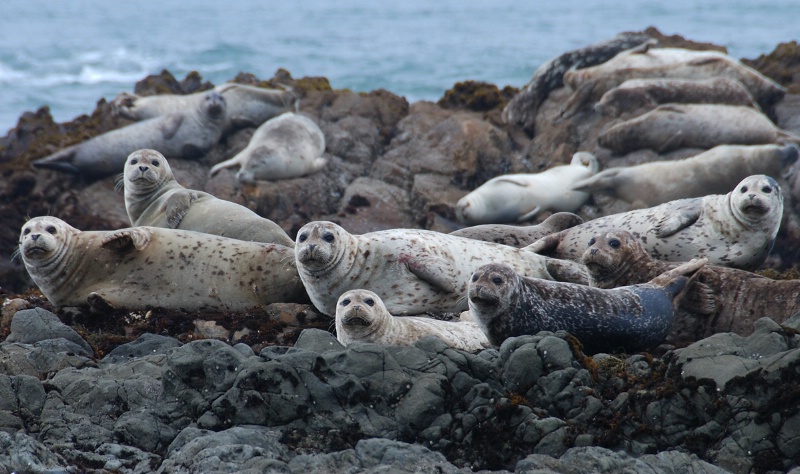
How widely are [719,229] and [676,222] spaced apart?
1.19ft

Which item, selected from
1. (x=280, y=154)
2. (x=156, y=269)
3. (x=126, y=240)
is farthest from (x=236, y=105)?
(x=156, y=269)

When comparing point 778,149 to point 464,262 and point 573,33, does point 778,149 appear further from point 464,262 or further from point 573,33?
point 573,33

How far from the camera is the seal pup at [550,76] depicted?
1399 centimetres

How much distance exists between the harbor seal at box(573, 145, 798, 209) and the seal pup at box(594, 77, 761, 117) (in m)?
1.65

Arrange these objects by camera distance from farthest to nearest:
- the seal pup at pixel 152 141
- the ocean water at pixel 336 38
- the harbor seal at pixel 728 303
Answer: the ocean water at pixel 336 38, the seal pup at pixel 152 141, the harbor seal at pixel 728 303

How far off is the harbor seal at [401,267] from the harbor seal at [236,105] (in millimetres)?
6590

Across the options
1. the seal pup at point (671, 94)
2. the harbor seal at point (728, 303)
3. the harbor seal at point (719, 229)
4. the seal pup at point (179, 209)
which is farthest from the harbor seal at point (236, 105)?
the harbor seal at point (728, 303)

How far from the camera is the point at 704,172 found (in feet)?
35.3

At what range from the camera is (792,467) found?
5.31m

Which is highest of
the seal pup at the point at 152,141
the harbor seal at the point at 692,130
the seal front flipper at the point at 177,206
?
the harbor seal at the point at 692,130

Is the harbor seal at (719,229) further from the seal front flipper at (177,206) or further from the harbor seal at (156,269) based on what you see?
the seal front flipper at (177,206)

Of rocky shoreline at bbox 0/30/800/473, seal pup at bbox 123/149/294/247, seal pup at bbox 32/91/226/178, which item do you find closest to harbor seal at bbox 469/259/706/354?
rocky shoreline at bbox 0/30/800/473

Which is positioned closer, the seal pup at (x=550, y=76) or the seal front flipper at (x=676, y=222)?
the seal front flipper at (x=676, y=222)

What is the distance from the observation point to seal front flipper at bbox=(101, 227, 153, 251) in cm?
855
